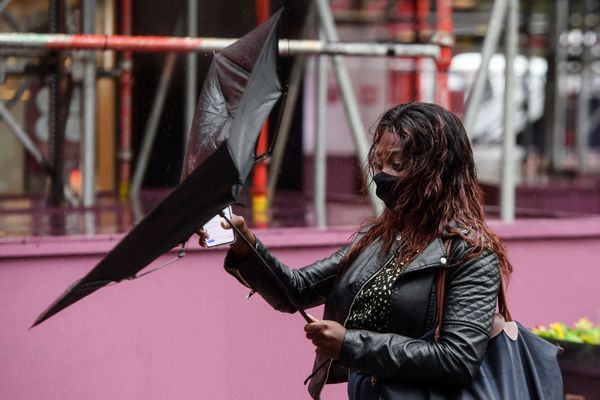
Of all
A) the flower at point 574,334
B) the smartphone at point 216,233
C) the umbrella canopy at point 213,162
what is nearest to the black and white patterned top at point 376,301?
the smartphone at point 216,233

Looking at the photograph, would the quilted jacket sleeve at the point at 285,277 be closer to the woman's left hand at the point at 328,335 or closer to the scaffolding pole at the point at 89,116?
the woman's left hand at the point at 328,335

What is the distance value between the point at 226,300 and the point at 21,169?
5962 mm

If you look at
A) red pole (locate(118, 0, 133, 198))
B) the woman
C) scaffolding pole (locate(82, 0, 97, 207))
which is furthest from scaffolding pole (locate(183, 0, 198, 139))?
the woman

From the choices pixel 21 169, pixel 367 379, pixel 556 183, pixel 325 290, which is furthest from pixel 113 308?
pixel 556 183

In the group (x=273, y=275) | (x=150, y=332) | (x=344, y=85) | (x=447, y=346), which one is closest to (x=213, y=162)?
(x=273, y=275)

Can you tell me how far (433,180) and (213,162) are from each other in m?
0.71

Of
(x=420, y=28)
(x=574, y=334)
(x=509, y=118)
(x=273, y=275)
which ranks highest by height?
(x=420, y=28)

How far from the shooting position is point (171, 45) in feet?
17.2

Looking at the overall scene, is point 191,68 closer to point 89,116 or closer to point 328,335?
point 89,116

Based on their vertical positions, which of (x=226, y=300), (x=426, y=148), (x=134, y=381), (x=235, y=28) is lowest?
(x=134, y=381)

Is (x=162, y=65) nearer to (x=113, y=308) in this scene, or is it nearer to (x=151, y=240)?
(x=113, y=308)

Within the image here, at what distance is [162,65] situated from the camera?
359 inches

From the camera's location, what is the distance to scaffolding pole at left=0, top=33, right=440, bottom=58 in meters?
5.05

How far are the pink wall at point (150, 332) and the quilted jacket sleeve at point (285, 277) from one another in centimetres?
168
